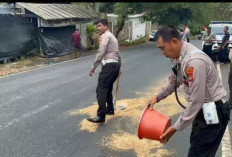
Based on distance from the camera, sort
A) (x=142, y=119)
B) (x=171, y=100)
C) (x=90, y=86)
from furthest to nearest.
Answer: (x=90, y=86) < (x=171, y=100) < (x=142, y=119)

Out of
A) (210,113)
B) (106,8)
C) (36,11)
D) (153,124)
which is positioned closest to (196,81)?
(210,113)

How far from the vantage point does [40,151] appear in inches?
180

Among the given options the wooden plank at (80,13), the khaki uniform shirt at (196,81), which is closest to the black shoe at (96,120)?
the khaki uniform shirt at (196,81)

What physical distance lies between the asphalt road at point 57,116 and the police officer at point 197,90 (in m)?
1.50

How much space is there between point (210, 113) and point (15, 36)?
1412cm

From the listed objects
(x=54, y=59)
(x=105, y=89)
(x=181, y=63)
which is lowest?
(x=54, y=59)

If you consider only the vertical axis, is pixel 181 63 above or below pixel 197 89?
above

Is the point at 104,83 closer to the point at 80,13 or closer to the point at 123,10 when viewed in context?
the point at 80,13

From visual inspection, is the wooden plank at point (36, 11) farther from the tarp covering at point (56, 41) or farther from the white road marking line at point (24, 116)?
the white road marking line at point (24, 116)

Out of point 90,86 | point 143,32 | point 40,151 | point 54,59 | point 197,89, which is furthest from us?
point 143,32

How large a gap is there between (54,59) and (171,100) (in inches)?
403

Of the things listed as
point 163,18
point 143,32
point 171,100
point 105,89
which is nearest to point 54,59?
point 171,100

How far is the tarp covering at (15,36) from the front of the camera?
1459 centimetres

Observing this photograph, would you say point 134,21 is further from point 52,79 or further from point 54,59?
point 52,79
